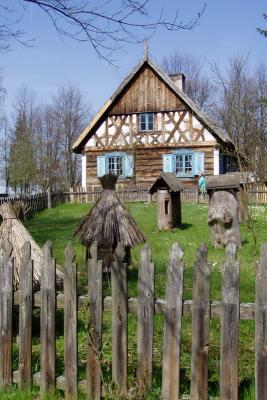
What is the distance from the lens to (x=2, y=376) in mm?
3754

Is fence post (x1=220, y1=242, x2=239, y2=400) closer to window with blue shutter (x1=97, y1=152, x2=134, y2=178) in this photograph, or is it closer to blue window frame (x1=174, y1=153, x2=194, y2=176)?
blue window frame (x1=174, y1=153, x2=194, y2=176)

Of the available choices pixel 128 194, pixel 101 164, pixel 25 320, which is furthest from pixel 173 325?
pixel 101 164

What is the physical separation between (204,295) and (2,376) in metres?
1.77

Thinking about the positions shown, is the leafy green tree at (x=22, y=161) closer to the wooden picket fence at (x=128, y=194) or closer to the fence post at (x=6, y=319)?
the wooden picket fence at (x=128, y=194)

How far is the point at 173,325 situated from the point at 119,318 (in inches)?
15.6

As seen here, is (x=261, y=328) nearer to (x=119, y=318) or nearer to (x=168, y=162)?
(x=119, y=318)

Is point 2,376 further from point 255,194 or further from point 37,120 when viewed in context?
point 37,120

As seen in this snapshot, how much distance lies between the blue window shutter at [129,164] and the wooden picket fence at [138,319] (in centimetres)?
2391

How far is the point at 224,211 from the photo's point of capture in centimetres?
1134

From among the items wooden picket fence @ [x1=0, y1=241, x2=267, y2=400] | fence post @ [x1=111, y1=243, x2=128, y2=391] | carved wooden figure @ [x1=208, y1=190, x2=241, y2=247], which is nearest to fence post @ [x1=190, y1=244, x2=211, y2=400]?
wooden picket fence @ [x1=0, y1=241, x2=267, y2=400]

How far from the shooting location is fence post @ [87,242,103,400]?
340 cm

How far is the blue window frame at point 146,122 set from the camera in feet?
90.6

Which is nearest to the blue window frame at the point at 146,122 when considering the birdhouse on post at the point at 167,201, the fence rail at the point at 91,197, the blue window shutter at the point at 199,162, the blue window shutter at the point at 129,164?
the blue window shutter at the point at 129,164

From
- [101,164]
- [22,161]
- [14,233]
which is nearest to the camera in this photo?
[14,233]
